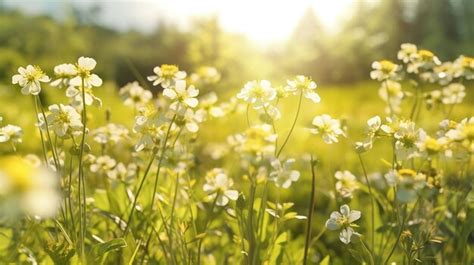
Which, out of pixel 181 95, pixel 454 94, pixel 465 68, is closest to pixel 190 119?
pixel 181 95

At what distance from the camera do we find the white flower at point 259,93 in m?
1.27

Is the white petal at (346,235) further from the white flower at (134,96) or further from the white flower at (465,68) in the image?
the white flower at (134,96)

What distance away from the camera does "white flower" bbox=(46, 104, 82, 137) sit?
1.22 meters

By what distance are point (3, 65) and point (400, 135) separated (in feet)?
32.5

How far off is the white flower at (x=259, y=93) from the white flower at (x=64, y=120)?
0.35 m

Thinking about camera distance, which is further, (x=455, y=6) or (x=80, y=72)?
(x=455, y=6)

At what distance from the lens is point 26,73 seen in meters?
1.25

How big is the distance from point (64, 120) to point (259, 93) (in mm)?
415

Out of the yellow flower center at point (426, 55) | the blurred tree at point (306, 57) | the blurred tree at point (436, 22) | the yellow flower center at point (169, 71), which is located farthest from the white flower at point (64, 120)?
the blurred tree at point (436, 22)

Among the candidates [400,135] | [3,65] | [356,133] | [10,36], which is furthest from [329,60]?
[400,135]

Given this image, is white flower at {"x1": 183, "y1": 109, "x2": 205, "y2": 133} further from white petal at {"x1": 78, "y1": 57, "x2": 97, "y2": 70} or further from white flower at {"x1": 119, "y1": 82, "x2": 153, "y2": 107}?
white flower at {"x1": 119, "y1": 82, "x2": 153, "y2": 107}

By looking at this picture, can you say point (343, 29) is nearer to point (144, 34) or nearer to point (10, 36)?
point (144, 34)

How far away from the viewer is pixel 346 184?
1.60 m

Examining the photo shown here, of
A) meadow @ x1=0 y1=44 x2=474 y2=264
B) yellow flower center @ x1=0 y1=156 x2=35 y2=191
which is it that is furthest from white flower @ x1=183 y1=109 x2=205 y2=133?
yellow flower center @ x1=0 y1=156 x2=35 y2=191
